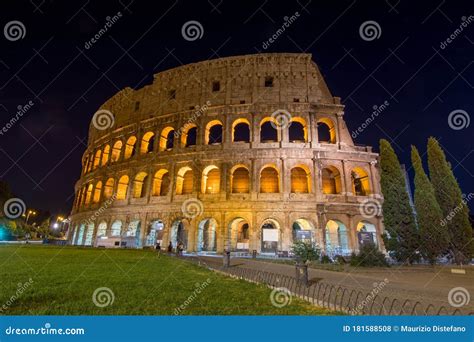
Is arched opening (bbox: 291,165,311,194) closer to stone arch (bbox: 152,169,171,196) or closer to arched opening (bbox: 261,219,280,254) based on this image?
arched opening (bbox: 261,219,280,254)

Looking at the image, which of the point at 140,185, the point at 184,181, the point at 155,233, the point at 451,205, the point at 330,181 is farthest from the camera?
the point at 140,185

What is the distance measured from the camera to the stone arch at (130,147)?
29817 mm

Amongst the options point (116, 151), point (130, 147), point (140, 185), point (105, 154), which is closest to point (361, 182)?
point (140, 185)

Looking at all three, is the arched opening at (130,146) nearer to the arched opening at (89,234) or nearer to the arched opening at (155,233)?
the arched opening at (89,234)

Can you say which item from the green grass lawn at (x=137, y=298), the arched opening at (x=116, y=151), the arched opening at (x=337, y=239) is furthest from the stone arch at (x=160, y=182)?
the green grass lawn at (x=137, y=298)

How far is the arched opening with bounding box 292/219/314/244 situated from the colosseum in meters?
0.10

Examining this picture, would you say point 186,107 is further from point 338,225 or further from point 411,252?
point 411,252

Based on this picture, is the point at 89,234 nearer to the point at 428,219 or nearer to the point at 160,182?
the point at 160,182

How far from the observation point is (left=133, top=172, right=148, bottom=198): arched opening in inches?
1064

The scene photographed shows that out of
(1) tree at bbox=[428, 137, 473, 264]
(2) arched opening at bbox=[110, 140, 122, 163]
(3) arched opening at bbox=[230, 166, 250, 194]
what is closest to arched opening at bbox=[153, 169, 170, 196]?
(3) arched opening at bbox=[230, 166, 250, 194]

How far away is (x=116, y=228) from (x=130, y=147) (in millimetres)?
9254

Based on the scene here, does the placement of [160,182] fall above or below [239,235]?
above

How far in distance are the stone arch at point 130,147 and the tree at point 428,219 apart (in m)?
27.3

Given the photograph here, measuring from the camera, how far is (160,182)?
88.0 feet
